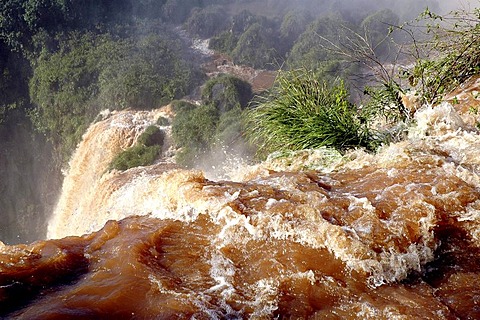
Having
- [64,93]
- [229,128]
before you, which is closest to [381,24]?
[229,128]

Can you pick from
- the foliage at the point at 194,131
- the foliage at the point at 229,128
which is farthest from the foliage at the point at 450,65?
the foliage at the point at 194,131

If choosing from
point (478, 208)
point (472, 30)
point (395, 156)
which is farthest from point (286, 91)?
point (478, 208)

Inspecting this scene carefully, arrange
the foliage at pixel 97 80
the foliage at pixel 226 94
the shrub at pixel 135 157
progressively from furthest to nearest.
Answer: the foliage at pixel 97 80 < the foliage at pixel 226 94 < the shrub at pixel 135 157

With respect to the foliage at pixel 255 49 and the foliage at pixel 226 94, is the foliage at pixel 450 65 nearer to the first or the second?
the foliage at pixel 226 94

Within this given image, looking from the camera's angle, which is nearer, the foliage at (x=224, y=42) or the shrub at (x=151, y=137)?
the shrub at (x=151, y=137)

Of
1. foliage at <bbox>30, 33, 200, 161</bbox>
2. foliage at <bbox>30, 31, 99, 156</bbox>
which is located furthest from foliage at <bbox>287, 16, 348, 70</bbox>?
foliage at <bbox>30, 31, 99, 156</bbox>

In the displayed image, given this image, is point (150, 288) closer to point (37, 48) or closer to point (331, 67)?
point (331, 67)

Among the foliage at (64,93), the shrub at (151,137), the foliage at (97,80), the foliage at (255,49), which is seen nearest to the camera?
the shrub at (151,137)

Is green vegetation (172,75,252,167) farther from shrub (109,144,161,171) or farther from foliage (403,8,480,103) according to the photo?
foliage (403,8,480,103)

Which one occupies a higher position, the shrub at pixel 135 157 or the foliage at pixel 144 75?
the foliage at pixel 144 75
